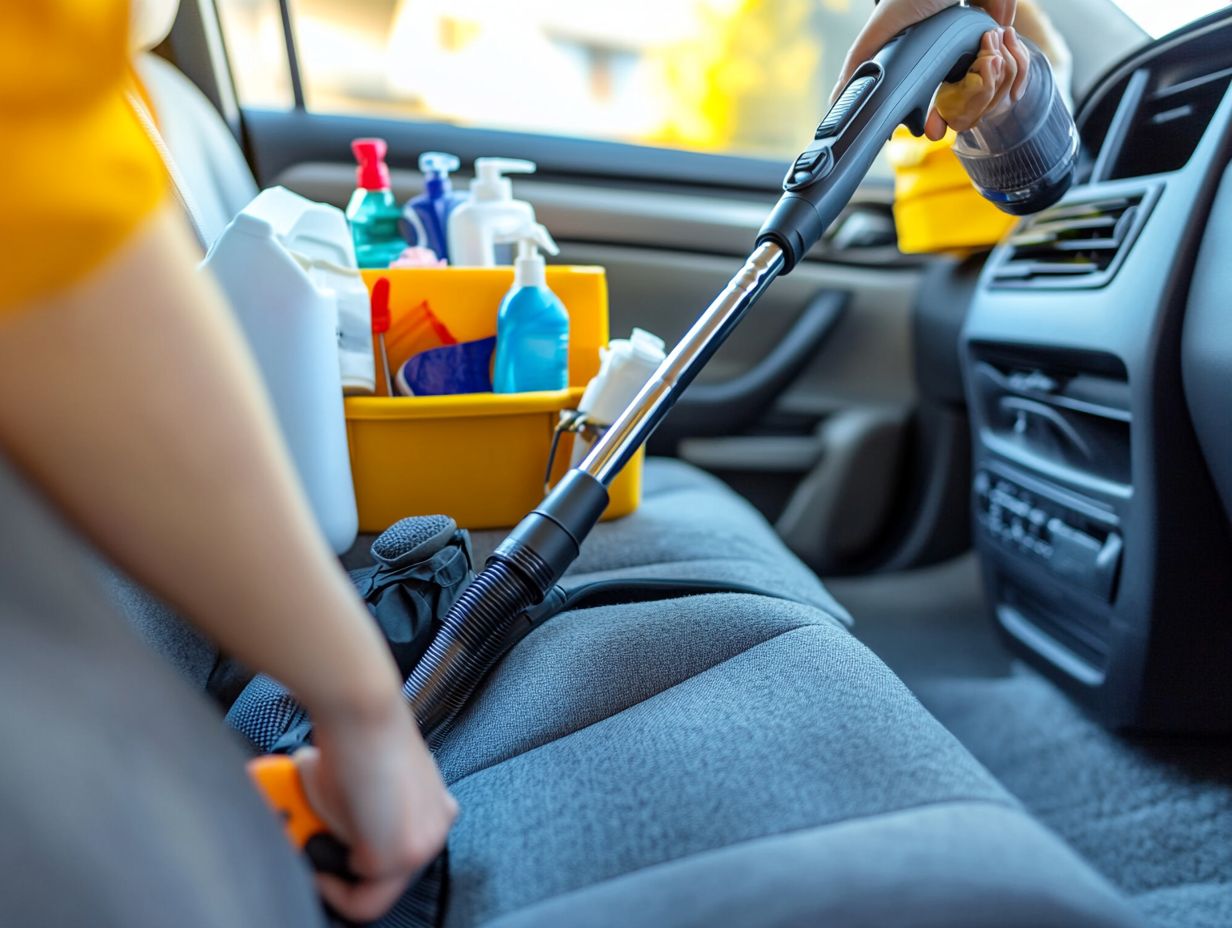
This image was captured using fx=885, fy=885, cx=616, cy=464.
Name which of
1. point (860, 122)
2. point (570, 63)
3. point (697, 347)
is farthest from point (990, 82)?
point (570, 63)

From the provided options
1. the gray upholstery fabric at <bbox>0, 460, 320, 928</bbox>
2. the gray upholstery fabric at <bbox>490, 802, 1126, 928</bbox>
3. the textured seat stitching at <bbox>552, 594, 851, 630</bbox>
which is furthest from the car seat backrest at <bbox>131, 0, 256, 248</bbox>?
the gray upholstery fabric at <bbox>490, 802, 1126, 928</bbox>

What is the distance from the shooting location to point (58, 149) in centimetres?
26

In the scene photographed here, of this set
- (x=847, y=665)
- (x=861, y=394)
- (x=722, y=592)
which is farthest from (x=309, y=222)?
(x=861, y=394)

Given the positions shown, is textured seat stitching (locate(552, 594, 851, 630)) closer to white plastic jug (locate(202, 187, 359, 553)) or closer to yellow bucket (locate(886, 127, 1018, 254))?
white plastic jug (locate(202, 187, 359, 553))

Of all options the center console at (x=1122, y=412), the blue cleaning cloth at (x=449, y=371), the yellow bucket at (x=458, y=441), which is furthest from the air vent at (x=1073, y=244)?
the blue cleaning cloth at (x=449, y=371)

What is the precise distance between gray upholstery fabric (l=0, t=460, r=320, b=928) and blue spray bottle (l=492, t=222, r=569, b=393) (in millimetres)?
622

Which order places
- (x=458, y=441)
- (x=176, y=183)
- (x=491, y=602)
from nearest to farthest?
(x=491, y=602)
(x=176, y=183)
(x=458, y=441)

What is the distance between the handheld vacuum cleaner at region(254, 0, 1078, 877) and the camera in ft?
2.02

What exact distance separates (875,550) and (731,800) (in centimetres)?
133

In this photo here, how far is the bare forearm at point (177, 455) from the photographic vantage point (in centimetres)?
27

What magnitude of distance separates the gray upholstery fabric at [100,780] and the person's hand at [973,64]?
0.72 metres

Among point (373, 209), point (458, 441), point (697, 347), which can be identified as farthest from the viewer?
point (373, 209)

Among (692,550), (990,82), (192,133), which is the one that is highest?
(990,82)

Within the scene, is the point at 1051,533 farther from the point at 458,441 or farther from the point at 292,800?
the point at 292,800
